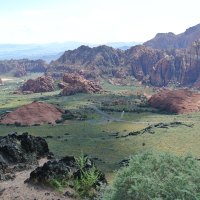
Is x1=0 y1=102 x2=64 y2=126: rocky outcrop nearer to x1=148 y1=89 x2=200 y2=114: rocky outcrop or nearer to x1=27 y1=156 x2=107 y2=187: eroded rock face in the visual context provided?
Answer: x1=148 y1=89 x2=200 y2=114: rocky outcrop

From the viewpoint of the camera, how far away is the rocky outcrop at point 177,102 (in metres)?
140

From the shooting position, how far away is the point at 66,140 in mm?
87625

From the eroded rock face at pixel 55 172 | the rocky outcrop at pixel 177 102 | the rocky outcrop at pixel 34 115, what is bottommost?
the rocky outcrop at pixel 177 102

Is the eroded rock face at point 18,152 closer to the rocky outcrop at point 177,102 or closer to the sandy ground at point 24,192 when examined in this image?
the sandy ground at point 24,192

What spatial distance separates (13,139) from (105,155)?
22.1 meters

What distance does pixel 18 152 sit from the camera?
50.0 m

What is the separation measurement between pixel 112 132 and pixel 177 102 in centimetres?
4952

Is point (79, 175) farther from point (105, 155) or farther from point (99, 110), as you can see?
point (99, 110)

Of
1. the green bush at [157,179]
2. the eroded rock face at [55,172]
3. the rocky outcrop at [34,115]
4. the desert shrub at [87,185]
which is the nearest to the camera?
the green bush at [157,179]

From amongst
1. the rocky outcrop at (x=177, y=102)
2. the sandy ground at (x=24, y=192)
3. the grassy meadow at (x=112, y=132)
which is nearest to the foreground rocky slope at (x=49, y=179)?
the sandy ground at (x=24, y=192)

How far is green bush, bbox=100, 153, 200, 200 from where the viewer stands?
23.6 m

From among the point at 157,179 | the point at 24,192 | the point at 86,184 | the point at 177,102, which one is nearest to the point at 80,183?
the point at 86,184

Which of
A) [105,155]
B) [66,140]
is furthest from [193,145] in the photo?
[66,140]

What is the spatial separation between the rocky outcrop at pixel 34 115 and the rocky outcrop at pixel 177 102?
37.8 metres
